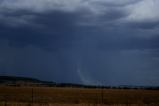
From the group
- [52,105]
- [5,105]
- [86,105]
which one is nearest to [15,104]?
[5,105]

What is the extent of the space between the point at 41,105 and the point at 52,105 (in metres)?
0.91

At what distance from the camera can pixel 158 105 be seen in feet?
139

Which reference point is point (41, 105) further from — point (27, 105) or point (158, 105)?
point (158, 105)

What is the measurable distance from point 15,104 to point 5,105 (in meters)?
0.81

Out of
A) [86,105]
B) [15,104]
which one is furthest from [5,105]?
[86,105]

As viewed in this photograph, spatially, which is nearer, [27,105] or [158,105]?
[27,105]

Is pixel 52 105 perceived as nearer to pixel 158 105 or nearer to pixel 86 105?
pixel 86 105

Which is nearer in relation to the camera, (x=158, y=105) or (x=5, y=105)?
(x=5, y=105)

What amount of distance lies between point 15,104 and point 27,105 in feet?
3.23

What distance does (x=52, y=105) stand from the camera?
114 feet

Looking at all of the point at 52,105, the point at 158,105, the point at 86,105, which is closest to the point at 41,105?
the point at 52,105

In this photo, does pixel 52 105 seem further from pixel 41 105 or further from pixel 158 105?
pixel 158 105

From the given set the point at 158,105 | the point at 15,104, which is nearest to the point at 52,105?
the point at 15,104

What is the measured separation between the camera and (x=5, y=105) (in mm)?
34719
